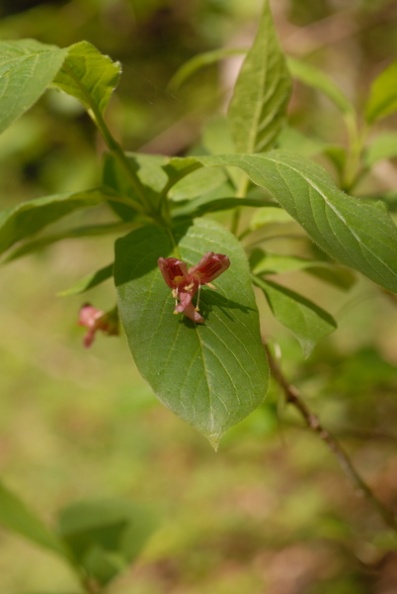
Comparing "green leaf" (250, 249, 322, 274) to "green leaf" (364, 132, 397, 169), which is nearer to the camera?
"green leaf" (250, 249, 322, 274)

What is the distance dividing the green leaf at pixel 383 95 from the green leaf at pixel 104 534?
2.83ft

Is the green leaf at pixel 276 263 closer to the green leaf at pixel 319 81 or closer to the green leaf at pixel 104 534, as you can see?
the green leaf at pixel 319 81

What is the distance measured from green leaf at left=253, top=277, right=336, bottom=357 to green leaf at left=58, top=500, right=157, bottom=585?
29.0 inches

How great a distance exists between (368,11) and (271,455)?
1.79 meters

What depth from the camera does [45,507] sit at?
8.09 ft

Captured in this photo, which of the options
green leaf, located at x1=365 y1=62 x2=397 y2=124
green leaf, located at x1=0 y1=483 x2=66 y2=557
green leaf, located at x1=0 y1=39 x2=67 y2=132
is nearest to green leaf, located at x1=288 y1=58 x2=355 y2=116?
green leaf, located at x1=365 y1=62 x2=397 y2=124

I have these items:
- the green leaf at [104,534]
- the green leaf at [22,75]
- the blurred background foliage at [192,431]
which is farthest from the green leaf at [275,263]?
the green leaf at [104,534]

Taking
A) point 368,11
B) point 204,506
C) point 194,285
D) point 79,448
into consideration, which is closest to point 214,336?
point 194,285

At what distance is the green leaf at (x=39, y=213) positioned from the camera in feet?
2.39

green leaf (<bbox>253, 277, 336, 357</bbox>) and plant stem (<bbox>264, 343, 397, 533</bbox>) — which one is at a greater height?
green leaf (<bbox>253, 277, 336, 357</bbox>)

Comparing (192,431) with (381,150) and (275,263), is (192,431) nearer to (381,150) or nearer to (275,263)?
(381,150)

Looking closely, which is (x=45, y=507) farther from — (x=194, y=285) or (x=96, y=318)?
(x=194, y=285)

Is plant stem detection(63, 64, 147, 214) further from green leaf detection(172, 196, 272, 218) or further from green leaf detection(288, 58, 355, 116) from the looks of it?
green leaf detection(288, 58, 355, 116)

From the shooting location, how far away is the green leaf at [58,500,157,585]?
1304 mm
